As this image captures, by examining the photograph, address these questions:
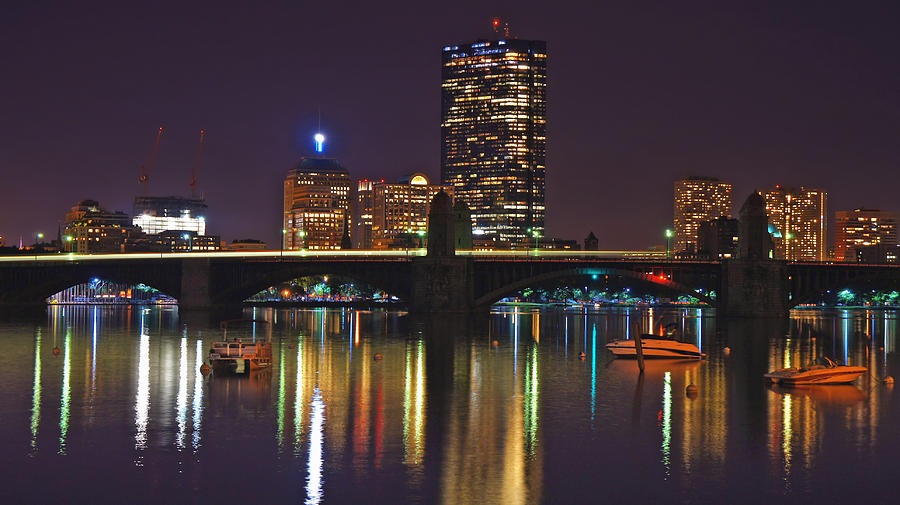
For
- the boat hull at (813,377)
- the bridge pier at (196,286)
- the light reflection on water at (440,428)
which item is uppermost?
the bridge pier at (196,286)

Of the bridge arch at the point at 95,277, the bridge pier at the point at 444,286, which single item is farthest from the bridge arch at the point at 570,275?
the bridge arch at the point at 95,277

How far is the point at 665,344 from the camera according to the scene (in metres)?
84.8

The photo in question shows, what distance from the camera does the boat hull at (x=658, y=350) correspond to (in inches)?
3332

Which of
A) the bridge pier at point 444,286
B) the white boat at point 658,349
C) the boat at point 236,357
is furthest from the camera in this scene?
the bridge pier at point 444,286

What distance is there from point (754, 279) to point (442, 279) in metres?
44.2

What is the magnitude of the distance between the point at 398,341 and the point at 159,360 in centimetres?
2897

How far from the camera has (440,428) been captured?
47875 mm

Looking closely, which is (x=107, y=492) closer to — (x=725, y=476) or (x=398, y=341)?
(x=725, y=476)

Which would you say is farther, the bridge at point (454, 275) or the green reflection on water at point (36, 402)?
the bridge at point (454, 275)

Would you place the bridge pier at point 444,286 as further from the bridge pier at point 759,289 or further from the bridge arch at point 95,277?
the bridge arch at point 95,277

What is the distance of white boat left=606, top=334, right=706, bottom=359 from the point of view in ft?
278

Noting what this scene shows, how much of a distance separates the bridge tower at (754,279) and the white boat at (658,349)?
70304mm

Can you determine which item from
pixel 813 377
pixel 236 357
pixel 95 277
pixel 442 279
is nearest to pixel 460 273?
pixel 442 279

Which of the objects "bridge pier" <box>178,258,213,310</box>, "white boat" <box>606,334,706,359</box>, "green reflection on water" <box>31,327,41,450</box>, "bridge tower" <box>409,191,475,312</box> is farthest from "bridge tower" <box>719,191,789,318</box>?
"green reflection on water" <box>31,327,41,450</box>
